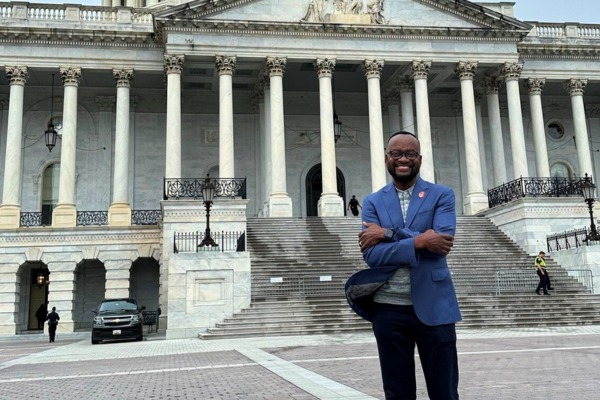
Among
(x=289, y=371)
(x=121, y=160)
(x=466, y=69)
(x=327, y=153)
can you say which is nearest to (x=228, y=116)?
(x=327, y=153)

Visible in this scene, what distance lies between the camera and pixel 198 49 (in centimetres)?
3356

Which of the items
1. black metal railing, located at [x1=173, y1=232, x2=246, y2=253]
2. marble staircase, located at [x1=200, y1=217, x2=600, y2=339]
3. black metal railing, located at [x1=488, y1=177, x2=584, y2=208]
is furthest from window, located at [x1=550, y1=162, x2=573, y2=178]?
black metal railing, located at [x1=173, y1=232, x2=246, y2=253]

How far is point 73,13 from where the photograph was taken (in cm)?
3594

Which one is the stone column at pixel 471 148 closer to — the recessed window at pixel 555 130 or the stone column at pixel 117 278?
the recessed window at pixel 555 130

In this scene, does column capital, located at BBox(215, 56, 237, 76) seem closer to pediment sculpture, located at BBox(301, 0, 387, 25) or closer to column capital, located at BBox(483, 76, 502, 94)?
pediment sculpture, located at BBox(301, 0, 387, 25)

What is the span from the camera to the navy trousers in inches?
148

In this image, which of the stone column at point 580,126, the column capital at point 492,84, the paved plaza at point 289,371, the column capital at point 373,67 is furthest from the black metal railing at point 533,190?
the paved plaza at point 289,371

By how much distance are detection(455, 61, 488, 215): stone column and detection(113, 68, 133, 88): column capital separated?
774 inches

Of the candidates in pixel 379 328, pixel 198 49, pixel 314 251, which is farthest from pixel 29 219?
pixel 379 328

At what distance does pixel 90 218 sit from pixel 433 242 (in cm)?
3331

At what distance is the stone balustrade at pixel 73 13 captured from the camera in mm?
35031

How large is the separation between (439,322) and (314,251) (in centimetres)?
2473

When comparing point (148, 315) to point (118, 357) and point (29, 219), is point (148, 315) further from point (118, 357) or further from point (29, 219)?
point (118, 357)

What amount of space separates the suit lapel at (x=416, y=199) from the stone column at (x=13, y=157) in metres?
32.6
